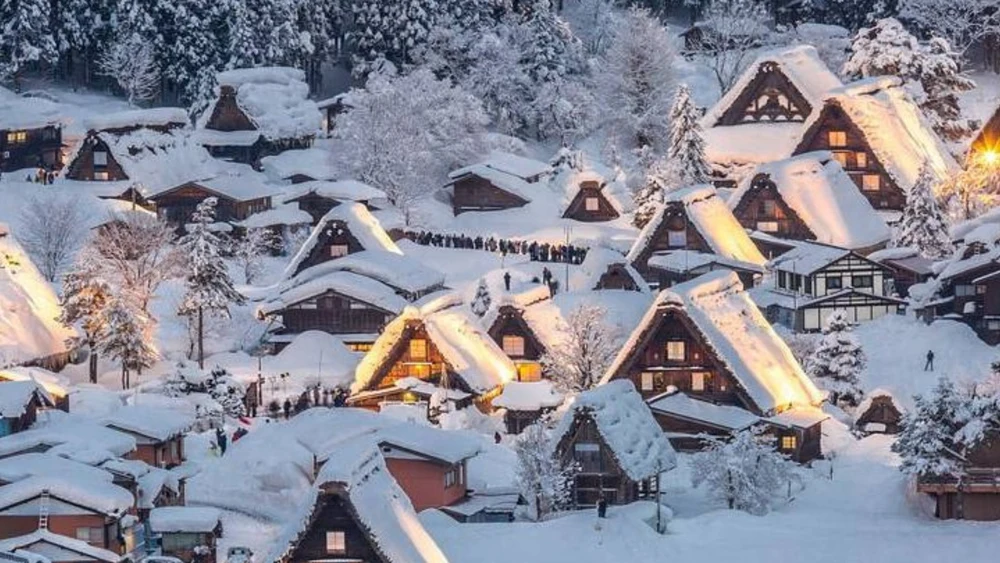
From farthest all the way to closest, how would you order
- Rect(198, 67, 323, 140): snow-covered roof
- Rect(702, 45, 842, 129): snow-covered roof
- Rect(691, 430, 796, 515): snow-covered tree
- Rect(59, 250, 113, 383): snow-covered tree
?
Rect(198, 67, 323, 140): snow-covered roof
Rect(702, 45, 842, 129): snow-covered roof
Rect(59, 250, 113, 383): snow-covered tree
Rect(691, 430, 796, 515): snow-covered tree

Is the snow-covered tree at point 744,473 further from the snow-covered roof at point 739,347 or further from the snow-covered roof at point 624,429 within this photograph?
the snow-covered roof at point 739,347

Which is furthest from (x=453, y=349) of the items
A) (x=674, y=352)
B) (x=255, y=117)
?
(x=255, y=117)

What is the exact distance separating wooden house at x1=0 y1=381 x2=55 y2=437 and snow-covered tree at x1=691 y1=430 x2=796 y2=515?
600 inches

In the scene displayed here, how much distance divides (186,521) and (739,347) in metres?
18.2

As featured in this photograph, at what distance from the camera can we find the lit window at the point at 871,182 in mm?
88812

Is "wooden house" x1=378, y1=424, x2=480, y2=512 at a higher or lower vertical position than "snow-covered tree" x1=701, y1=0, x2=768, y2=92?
lower

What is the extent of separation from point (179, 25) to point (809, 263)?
104ft

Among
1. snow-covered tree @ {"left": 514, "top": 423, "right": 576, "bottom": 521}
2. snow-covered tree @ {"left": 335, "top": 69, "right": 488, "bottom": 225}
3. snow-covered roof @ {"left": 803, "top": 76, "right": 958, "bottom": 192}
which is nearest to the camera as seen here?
snow-covered tree @ {"left": 514, "top": 423, "right": 576, "bottom": 521}

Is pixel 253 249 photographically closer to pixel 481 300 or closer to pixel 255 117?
pixel 481 300

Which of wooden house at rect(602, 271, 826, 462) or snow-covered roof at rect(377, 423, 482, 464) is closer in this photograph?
snow-covered roof at rect(377, 423, 482, 464)

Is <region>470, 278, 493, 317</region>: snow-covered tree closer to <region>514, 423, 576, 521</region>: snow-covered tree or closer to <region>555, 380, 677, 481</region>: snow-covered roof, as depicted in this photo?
<region>555, 380, 677, 481</region>: snow-covered roof

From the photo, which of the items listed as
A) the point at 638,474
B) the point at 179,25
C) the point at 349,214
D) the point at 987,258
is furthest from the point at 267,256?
the point at 638,474

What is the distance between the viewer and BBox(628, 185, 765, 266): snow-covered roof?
8050 centimetres

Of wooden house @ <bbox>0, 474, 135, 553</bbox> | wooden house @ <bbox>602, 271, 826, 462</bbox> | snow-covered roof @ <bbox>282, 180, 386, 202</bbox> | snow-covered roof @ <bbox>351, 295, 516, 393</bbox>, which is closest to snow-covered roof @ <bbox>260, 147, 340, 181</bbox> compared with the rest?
snow-covered roof @ <bbox>282, 180, 386, 202</bbox>
